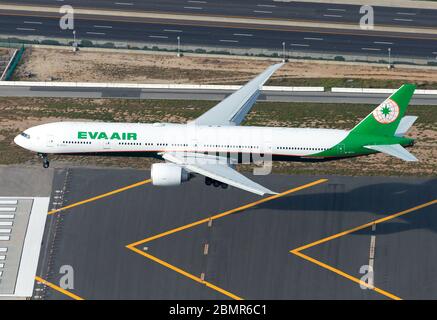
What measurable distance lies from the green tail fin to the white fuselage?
3009 mm

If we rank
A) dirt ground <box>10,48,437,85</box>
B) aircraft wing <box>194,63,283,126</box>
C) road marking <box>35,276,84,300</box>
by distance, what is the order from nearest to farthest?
road marking <box>35,276,84,300</box>, aircraft wing <box>194,63,283,126</box>, dirt ground <box>10,48,437,85</box>

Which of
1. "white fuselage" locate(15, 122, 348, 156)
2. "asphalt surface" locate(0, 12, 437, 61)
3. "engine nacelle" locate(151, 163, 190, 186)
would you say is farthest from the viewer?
"asphalt surface" locate(0, 12, 437, 61)

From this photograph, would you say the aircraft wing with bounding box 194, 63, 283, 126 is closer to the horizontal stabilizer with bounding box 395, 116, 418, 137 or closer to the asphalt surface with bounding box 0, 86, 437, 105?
the asphalt surface with bounding box 0, 86, 437, 105

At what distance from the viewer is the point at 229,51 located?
138m

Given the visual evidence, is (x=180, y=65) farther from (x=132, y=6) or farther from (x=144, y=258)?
(x=144, y=258)

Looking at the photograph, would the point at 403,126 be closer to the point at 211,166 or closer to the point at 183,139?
the point at 211,166

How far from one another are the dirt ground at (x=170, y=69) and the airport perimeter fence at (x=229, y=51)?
1.40m

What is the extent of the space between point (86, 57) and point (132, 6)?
1644 cm

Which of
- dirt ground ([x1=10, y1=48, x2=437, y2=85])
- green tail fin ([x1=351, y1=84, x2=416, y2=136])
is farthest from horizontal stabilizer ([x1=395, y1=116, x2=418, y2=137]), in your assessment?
dirt ground ([x1=10, y1=48, x2=437, y2=85])

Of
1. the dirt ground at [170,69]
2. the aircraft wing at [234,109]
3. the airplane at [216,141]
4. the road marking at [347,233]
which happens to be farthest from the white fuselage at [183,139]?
the dirt ground at [170,69]

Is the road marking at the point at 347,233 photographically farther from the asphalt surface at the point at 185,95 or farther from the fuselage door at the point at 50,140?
the asphalt surface at the point at 185,95

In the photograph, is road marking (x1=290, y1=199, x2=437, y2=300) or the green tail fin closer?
road marking (x1=290, y1=199, x2=437, y2=300)

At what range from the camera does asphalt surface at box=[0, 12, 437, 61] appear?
458 feet

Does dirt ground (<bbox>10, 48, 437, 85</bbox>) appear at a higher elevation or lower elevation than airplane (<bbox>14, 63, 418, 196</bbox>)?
higher
